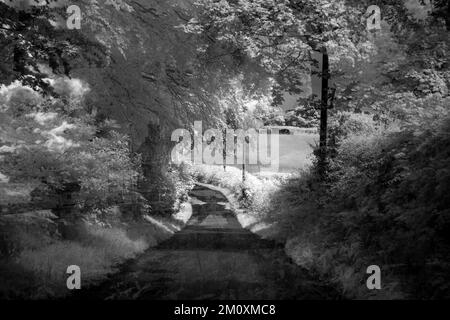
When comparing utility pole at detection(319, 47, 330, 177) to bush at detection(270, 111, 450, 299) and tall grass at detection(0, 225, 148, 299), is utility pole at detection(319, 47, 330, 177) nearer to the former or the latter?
bush at detection(270, 111, 450, 299)

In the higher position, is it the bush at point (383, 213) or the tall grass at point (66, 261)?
the bush at point (383, 213)

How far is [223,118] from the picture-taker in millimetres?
18828

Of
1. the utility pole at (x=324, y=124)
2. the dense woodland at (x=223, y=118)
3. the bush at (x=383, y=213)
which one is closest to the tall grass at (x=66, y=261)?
the dense woodland at (x=223, y=118)

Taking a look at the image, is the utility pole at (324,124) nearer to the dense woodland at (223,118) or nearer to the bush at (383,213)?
the dense woodland at (223,118)

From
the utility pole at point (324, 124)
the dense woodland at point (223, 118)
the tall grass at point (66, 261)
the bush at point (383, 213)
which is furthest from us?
the utility pole at point (324, 124)

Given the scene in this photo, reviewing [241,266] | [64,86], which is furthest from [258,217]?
[64,86]

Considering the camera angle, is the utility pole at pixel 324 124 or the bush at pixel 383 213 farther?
the utility pole at pixel 324 124

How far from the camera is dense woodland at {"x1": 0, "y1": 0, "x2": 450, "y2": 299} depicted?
26.5 ft

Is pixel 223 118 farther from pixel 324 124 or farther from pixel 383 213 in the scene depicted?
pixel 383 213

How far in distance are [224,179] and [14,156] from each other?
4024 centimetres

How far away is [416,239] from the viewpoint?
26.0 feet

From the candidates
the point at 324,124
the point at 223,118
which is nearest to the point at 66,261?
the point at 324,124

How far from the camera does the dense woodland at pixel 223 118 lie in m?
8.09

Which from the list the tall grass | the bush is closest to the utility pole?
the bush
